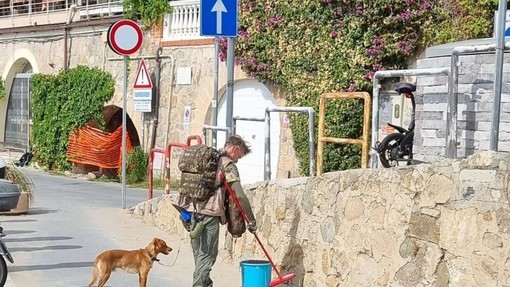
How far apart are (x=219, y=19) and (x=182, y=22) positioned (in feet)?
38.8

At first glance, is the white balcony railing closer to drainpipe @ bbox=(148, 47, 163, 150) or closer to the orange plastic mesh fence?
drainpipe @ bbox=(148, 47, 163, 150)

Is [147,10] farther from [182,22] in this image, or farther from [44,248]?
[44,248]

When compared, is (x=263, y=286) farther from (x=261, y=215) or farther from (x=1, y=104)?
(x=1, y=104)

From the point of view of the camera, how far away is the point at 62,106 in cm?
2555

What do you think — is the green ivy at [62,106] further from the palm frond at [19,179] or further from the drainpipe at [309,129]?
the drainpipe at [309,129]

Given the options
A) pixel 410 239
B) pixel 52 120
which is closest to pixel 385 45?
pixel 410 239

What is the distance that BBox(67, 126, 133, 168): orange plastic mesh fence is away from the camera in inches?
928

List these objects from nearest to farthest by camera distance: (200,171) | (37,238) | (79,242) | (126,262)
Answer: (200,171), (126,262), (79,242), (37,238)

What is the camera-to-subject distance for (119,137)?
2362 centimetres

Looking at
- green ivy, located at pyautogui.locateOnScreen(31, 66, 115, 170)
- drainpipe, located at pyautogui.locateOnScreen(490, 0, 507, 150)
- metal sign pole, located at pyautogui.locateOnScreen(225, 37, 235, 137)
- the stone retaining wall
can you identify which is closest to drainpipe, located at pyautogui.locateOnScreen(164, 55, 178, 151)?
green ivy, located at pyautogui.locateOnScreen(31, 66, 115, 170)

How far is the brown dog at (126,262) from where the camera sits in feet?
27.9

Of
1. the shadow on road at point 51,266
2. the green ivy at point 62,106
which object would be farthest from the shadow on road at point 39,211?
the green ivy at point 62,106

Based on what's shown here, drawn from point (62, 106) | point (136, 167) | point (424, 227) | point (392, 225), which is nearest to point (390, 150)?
point (392, 225)

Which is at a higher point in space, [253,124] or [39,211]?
[253,124]
